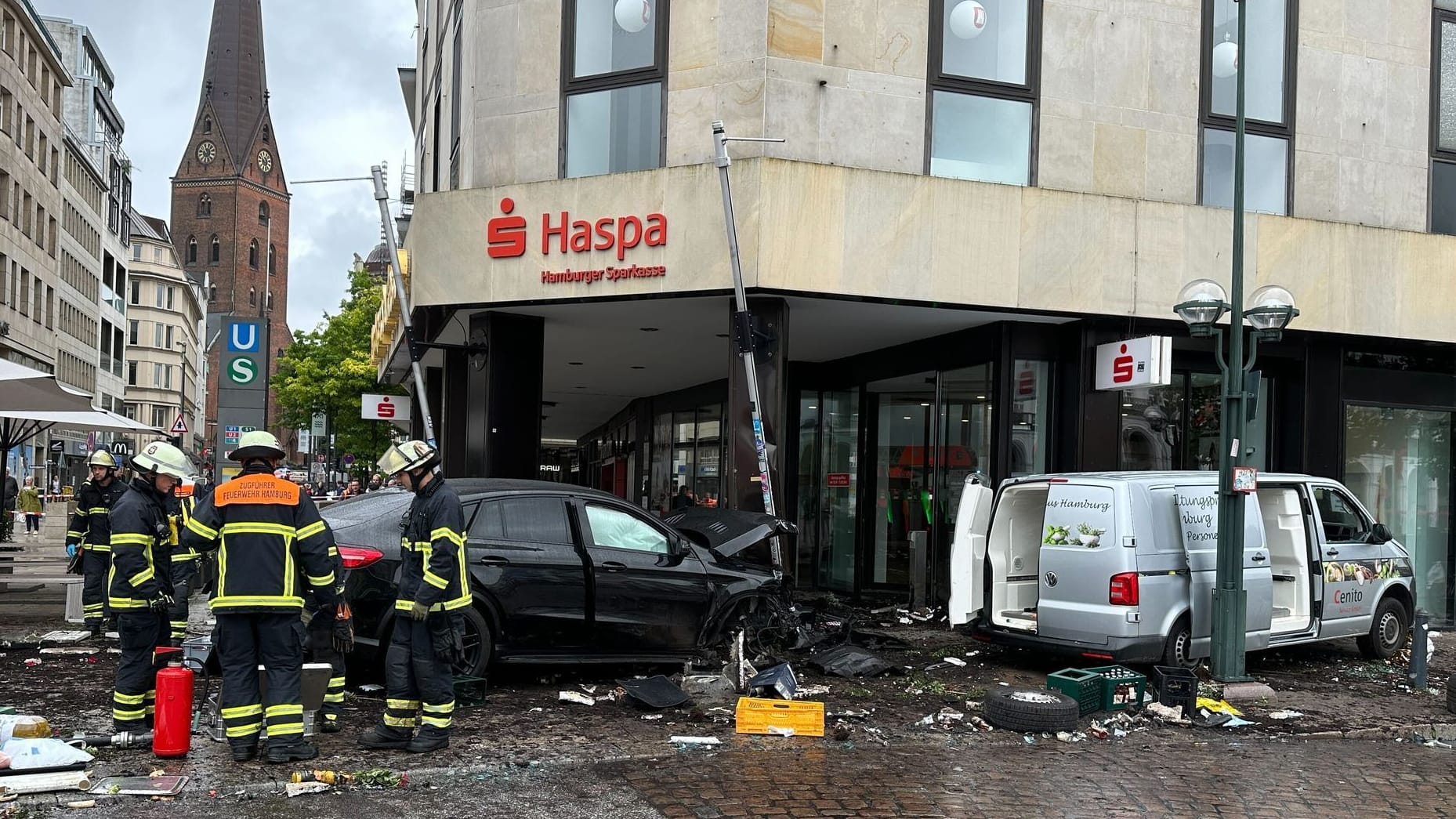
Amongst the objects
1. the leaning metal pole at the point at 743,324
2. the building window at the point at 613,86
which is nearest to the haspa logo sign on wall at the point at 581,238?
the building window at the point at 613,86

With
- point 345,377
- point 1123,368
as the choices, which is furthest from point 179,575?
point 345,377

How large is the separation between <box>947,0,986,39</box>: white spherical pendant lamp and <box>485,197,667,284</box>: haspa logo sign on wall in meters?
4.14

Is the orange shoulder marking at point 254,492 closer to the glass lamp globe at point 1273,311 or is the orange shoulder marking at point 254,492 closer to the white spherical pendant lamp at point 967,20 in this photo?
the glass lamp globe at point 1273,311

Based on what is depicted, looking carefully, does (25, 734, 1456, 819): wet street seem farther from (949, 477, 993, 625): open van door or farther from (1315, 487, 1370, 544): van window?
(1315, 487, 1370, 544): van window

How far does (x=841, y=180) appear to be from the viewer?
44.9ft

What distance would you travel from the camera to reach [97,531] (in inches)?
467

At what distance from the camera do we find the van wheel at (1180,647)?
10828 mm

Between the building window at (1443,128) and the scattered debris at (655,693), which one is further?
the building window at (1443,128)

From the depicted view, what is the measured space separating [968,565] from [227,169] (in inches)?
5046

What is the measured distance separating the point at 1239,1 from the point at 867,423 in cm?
848

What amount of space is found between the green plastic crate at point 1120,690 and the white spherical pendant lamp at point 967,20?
8111mm

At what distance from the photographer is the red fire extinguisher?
7.09 m

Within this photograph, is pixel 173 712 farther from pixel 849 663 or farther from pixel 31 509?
pixel 31 509

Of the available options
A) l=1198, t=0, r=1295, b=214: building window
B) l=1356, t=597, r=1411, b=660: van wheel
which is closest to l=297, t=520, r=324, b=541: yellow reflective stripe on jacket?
l=1356, t=597, r=1411, b=660: van wheel
